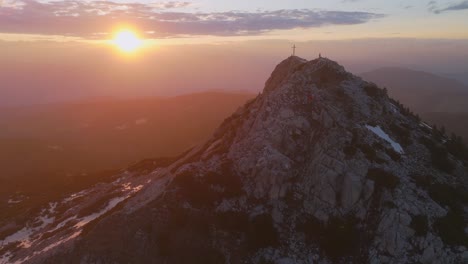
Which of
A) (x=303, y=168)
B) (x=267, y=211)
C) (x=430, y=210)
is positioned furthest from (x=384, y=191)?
(x=267, y=211)

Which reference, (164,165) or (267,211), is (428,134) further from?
(164,165)

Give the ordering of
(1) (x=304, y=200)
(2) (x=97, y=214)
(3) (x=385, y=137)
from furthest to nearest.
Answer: (2) (x=97, y=214), (3) (x=385, y=137), (1) (x=304, y=200)

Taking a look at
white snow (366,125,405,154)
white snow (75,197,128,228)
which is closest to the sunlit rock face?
white snow (366,125,405,154)

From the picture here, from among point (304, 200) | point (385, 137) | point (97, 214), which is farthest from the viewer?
point (97, 214)

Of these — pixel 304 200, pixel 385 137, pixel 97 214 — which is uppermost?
pixel 385 137

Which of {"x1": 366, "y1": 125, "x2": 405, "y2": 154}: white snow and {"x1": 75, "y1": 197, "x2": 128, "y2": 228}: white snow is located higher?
{"x1": 366, "y1": 125, "x2": 405, "y2": 154}: white snow

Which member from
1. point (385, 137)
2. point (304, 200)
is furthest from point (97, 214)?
point (385, 137)

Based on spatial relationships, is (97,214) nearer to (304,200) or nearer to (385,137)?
(304,200)

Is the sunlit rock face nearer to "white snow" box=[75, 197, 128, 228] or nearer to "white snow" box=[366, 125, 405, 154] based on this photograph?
"white snow" box=[366, 125, 405, 154]

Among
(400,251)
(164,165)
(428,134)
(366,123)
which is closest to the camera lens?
(400,251)
